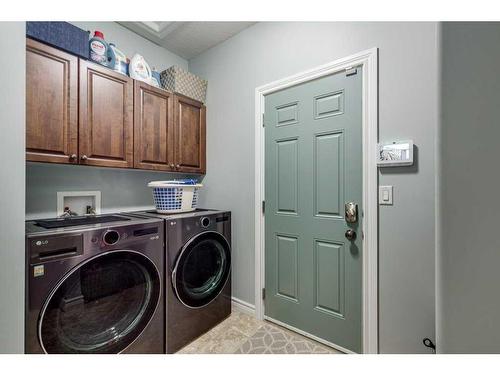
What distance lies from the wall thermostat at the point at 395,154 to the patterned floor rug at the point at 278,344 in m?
1.35

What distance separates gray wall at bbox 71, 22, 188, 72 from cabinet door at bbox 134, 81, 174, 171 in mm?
533

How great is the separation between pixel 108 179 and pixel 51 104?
0.71 meters

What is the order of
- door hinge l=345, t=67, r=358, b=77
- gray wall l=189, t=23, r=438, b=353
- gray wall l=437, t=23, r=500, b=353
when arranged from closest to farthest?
1. gray wall l=437, t=23, r=500, b=353
2. gray wall l=189, t=23, r=438, b=353
3. door hinge l=345, t=67, r=358, b=77

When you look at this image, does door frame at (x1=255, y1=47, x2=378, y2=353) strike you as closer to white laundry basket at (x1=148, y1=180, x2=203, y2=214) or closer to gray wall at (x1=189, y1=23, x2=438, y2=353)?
gray wall at (x1=189, y1=23, x2=438, y2=353)

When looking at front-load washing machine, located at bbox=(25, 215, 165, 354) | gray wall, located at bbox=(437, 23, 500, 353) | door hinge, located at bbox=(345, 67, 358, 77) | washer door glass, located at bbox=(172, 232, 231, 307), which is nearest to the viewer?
gray wall, located at bbox=(437, 23, 500, 353)

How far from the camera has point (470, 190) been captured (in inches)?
13.6

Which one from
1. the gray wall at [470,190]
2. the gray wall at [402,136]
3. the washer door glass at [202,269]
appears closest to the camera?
the gray wall at [470,190]

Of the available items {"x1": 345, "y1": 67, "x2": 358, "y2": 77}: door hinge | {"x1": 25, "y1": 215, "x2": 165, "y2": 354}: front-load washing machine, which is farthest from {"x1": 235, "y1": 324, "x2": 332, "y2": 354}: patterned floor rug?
{"x1": 345, "y1": 67, "x2": 358, "y2": 77}: door hinge

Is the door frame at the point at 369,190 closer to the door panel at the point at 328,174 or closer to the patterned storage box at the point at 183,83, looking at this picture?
the door panel at the point at 328,174

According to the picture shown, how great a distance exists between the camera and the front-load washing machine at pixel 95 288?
3.27 ft

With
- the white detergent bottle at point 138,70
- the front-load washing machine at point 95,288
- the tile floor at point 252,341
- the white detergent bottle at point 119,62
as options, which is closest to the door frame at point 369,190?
the tile floor at point 252,341

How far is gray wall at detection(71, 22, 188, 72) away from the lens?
5.94 ft

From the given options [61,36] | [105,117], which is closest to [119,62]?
[61,36]

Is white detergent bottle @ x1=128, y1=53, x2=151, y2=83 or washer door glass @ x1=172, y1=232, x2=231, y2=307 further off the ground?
white detergent bottle @ x1=128, y1=53, x2=151, y2=83
